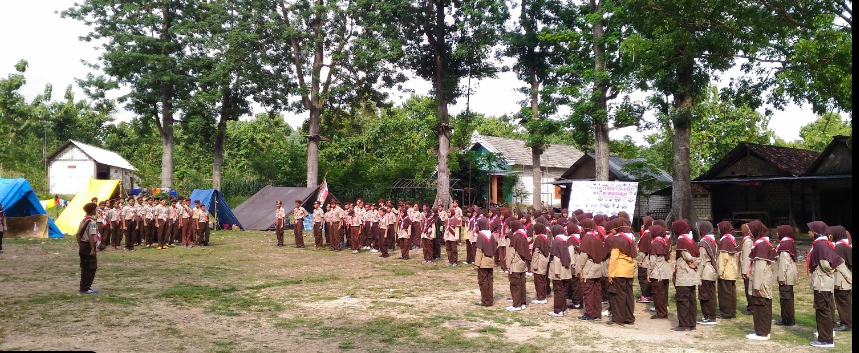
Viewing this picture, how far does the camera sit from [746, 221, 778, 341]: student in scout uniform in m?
10.1

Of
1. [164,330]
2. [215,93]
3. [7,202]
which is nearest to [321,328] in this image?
[164,330]

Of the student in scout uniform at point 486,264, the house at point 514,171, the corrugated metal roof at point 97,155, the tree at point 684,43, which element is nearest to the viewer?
the student in scout uniform at point 486,264

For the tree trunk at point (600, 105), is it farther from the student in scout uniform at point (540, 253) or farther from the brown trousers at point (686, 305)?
the brown trousers at point (686, 305)

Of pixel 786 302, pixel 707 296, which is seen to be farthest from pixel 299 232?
pixel 786 302

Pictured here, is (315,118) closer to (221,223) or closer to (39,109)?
(221,223)

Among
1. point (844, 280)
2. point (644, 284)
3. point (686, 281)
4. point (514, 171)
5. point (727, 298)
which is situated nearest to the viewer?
point (844, 280)

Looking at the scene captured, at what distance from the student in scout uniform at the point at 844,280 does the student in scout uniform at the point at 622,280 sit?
117 inches

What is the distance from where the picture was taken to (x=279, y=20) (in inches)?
1412

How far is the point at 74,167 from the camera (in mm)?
43594

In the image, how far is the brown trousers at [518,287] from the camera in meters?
12.4

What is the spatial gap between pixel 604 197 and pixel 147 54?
2938 cm

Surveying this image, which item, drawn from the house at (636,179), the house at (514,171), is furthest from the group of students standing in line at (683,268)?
the house at (514,171)

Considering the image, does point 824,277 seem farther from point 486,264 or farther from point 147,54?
point 147,54

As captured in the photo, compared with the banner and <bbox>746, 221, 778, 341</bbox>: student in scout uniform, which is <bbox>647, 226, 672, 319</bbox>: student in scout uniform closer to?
<bbox>746, 221, 778, 341</bbox>: student in scout uniform
